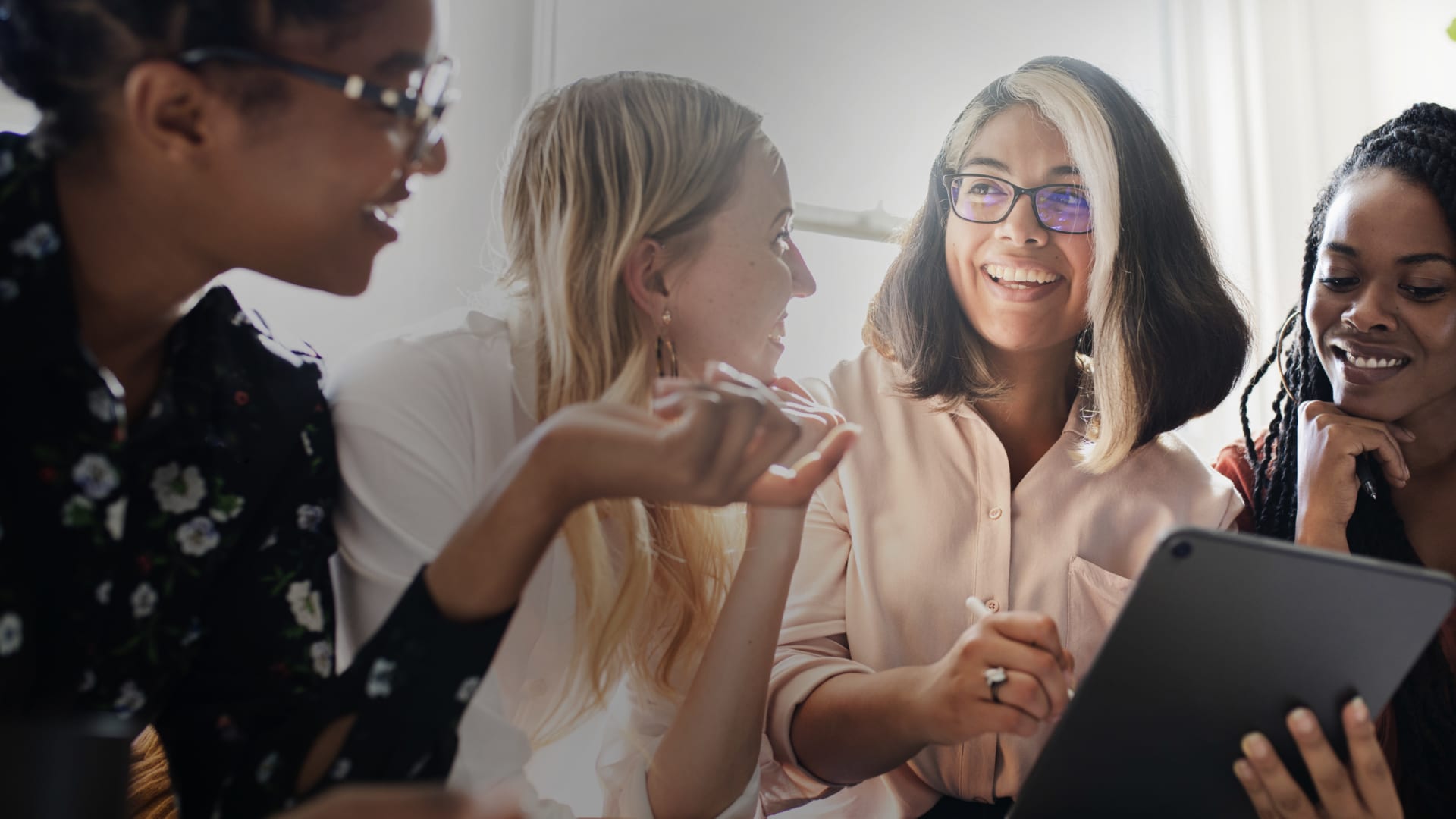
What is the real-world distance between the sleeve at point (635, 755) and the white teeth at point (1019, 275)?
2.00 feet

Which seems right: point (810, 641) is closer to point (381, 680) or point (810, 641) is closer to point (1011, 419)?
point (1011, 419)

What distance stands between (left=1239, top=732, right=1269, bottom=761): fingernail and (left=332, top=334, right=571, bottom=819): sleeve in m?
0.52

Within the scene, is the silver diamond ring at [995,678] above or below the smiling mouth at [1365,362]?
below

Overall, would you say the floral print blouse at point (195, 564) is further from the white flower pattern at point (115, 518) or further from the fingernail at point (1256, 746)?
the fingernail at point (1256, 746)

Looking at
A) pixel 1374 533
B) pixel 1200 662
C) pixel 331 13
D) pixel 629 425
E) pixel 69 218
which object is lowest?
pixel 1374 533

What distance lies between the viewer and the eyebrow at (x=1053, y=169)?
4.11 ft

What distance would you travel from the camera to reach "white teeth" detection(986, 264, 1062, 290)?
1.25 m

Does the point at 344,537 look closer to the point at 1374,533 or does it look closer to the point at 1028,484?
the point at 1028,484

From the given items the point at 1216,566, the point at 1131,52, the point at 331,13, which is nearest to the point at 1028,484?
the point at 1216,566

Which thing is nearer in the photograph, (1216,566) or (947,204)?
(1216,566)

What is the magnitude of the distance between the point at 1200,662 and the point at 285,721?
0.62m

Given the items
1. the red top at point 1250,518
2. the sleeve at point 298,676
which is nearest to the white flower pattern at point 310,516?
the sleeve at point 298,676

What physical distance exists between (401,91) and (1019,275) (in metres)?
0.79

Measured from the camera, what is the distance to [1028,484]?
4.06ft
